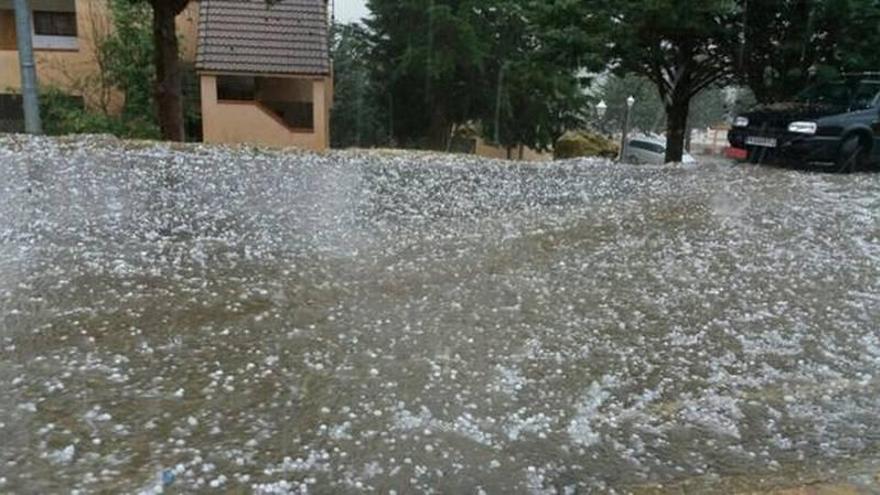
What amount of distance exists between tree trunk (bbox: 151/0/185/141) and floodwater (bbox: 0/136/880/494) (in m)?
5.04

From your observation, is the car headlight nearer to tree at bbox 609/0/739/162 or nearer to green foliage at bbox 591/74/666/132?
tree at bbox 609/0/739/162

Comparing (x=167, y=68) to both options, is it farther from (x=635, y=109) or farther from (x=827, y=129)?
(x=635, y=109)

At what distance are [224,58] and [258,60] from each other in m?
0.71

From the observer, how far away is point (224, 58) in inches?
639

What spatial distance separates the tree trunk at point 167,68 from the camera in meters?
10.5

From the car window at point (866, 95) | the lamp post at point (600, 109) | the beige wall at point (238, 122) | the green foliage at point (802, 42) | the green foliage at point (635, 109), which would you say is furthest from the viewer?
the green foliage at point (635, 109)

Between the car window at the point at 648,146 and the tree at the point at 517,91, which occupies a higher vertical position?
the tree at the point at 517,91

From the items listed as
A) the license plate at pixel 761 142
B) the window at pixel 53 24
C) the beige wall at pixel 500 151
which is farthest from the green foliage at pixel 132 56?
the license plate at pixel 761 142

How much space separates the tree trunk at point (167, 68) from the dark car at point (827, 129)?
26.1 ft

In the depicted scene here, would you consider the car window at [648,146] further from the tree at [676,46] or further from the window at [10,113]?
the window at [10,113]

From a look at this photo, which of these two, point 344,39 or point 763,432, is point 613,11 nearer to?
point 763,432

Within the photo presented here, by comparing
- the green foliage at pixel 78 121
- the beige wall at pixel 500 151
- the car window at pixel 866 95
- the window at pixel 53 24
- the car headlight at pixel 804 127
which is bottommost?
the beige wall at pixel 500 151

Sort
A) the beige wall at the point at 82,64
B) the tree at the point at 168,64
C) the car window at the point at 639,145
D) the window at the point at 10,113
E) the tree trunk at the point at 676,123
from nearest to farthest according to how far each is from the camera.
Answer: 1. the tree at the point at 168,64
2. the tree trunk at the point at 676,123
3. the beige wall at the point at 82,64
4. the window at the point at 10,113
5. the car window at the point at 639,145

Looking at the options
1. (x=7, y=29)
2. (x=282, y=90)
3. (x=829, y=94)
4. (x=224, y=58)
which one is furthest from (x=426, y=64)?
(x=829, y=94)
